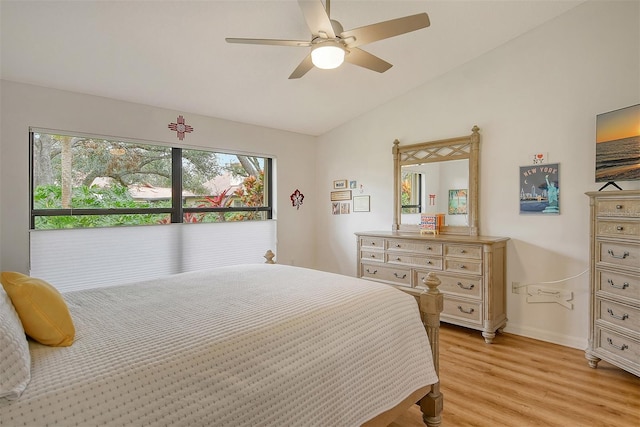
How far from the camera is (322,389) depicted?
1309mm

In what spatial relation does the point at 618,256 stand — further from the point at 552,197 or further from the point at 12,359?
the point at 12,359

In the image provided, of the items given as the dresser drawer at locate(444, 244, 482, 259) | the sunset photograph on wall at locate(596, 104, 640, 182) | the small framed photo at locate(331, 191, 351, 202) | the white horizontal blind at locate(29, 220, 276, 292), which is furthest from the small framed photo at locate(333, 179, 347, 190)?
the sunset photograph on wall at locate(596, 104, 640, 182)

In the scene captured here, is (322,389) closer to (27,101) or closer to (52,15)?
(52,15)

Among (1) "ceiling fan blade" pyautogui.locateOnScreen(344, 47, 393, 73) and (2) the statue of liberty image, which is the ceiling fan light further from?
(2) the statue of liberty image

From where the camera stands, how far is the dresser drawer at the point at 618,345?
2248 mm

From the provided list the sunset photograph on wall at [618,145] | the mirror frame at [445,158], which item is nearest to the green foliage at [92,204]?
the mirror frame at [445,158]

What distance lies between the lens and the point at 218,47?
272 centimetres

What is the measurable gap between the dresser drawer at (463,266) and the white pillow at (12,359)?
3.09 meters

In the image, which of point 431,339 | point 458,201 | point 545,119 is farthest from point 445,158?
point 431,339

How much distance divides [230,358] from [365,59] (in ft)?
6.58

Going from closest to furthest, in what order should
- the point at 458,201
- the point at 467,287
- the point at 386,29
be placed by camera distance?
1. the point at 386,29
2. the point at 467,287
3. the point at 458,201

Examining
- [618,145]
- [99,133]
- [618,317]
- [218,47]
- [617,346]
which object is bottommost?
[617,346]

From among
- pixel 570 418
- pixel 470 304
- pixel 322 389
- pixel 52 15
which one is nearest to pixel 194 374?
pixel 322 389

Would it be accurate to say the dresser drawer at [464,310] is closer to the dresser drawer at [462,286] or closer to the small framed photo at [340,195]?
the dresser drawer at [462,286]
